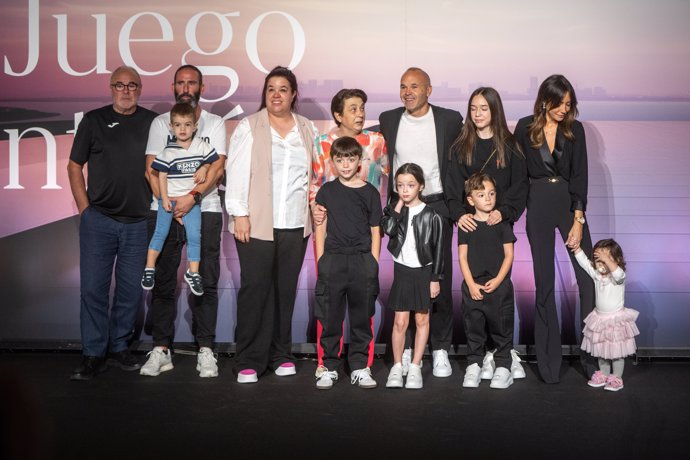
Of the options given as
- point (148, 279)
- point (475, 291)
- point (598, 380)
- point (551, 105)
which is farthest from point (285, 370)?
point (551, 105)

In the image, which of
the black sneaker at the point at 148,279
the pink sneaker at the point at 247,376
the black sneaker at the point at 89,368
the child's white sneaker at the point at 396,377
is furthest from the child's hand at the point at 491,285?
the black sneaker at the point at 89,368

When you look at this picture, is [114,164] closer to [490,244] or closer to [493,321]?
[490,244]

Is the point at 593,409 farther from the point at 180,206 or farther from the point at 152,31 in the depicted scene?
the point at 152,31

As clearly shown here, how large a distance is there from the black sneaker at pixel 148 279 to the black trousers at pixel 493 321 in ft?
5.60

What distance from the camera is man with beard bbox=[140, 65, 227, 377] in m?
4.59

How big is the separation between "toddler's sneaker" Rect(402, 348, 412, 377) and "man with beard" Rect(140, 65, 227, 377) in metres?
1.05

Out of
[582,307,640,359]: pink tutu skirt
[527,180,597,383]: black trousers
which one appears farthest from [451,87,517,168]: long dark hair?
[582,307,640,359]: pink tutu skirt

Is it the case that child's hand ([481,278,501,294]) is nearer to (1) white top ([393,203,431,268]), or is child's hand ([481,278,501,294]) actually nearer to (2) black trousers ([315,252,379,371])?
(1) white top ([393,203,431,268])

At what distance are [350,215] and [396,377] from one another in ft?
2.90

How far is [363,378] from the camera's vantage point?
4324 mm

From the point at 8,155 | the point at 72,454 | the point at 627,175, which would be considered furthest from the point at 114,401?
the point at 627,175

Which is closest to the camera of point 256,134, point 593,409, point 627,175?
point 593,409

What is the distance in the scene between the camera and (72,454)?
10.6 ft

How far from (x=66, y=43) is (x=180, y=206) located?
171 cm
